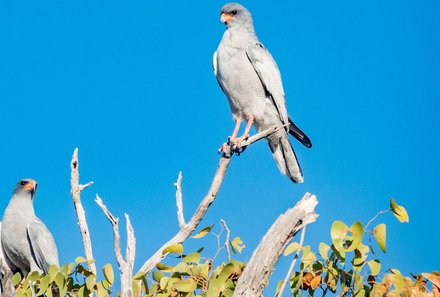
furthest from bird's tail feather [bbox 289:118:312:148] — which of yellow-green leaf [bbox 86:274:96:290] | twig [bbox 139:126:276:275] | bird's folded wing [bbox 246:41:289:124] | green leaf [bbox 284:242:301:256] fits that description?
green leaf [bbox 284:242:301:256]

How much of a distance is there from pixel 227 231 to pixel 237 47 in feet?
12.5

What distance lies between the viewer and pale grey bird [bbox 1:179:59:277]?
7.69 meters

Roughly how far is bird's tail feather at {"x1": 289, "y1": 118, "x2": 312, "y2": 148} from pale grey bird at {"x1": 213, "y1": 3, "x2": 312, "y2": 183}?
0.07 metres

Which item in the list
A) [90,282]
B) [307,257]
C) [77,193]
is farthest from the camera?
[77,193]

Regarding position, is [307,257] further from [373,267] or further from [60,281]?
[60,281]

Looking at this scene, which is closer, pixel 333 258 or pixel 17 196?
pixel 333 258

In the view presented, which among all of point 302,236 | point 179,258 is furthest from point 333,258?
point 179,258

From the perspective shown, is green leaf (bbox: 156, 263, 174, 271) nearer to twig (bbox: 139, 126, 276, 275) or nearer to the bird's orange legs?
twig (bbox: 139, 126, 276, 275)

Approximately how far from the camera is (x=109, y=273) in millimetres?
5297

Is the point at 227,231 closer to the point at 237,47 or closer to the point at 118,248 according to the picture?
the point at 118,248

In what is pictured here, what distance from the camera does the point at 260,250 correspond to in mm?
4449

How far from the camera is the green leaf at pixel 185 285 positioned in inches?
193

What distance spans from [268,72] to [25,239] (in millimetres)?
2985

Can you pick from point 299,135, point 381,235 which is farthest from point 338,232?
point 299,135
